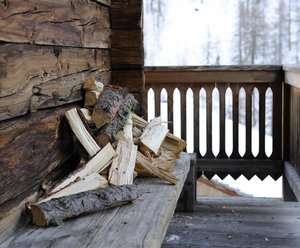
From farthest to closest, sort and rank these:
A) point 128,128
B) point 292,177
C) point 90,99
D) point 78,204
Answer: point 292,177, point 128,128, point 90,99, point 78,204

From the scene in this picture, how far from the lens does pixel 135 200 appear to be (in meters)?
1.68

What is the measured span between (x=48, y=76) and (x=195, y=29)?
492 cm

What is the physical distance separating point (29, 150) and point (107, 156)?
0.43 m

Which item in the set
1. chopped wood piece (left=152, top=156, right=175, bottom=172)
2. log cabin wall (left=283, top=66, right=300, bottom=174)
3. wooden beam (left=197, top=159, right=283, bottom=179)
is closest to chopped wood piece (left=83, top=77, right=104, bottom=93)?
chopped wood piece (left=152, top=156, right=175, bottom=172)

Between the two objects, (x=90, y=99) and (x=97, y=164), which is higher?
(x=90, y=99)

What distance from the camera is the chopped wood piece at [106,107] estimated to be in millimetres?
2004

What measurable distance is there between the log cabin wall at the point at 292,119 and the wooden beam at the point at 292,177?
1.5 inches

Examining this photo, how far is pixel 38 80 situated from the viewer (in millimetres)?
1634

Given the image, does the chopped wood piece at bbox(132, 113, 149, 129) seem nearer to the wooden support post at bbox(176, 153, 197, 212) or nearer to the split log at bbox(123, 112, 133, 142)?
the split log at bbox(123, 112, 133, 142)

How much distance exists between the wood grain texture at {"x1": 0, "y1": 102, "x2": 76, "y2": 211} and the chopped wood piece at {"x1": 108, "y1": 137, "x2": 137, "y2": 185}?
19cm

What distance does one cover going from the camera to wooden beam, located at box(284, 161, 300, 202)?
Result: 136 inches

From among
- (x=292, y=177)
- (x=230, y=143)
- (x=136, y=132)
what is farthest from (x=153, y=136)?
(x=230, y=143)

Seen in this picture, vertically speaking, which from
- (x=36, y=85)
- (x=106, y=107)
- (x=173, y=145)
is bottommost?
(x=173, y=145)

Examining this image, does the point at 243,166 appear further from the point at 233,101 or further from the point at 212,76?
the point at 212,76
